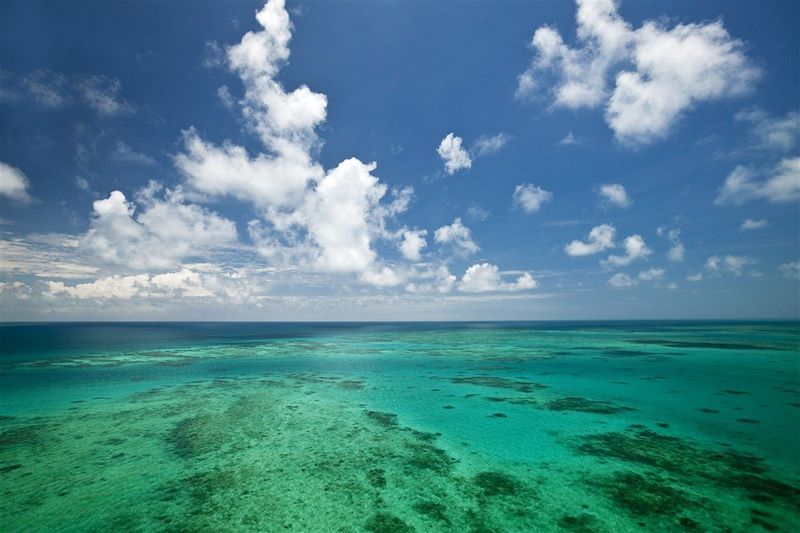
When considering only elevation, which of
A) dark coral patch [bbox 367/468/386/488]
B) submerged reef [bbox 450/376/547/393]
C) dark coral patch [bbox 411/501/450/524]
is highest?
dark coral patch [bbox 411/501/450/524]

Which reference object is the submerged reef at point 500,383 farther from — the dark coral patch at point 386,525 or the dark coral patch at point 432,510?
the dark coral patch at point 386,525

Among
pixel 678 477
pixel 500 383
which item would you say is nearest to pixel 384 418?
pixel 500 383

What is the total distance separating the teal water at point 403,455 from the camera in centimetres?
1085

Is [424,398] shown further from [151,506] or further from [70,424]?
[70,424]

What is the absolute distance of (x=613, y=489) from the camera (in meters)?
12.2

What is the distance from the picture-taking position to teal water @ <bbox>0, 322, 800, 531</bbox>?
35.6ft

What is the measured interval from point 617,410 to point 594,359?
28.1 meters

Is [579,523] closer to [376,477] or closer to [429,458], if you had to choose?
[429,458]

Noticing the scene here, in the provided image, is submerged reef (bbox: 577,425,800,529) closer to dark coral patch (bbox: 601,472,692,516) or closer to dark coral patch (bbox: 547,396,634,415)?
dark coral patch (bbox: 601,472,692,516)

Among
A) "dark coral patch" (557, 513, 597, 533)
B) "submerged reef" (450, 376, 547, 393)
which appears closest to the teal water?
"dark coral patch" (557, 513, 597, 533)

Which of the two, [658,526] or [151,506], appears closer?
[658,526]

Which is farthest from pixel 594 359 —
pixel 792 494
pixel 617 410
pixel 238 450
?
pixel 238 450

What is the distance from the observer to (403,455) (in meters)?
15.7

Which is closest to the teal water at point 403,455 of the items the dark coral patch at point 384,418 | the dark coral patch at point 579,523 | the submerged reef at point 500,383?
the dark coral patch at point 579,523
